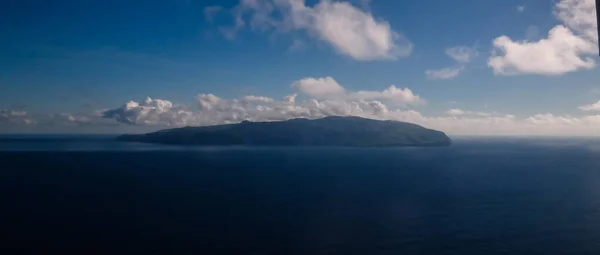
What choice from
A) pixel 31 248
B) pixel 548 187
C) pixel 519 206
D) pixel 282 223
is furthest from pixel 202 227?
pixel 548 187

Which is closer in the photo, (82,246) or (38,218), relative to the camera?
(82,246)

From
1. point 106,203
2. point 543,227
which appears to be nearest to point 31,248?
point 106,203

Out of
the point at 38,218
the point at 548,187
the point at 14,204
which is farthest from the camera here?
the point at 548,187

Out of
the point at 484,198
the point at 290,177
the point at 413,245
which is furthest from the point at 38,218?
the point at 484,198

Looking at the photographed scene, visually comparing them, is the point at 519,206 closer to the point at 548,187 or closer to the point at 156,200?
the point at 548,187

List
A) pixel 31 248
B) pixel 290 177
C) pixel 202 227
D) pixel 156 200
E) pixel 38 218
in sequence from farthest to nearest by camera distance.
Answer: pixel 290 177, pixel 156 200, pixel 38 218, pixel 202 227, pixel 31 248

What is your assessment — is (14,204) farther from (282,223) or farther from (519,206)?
(519,206)

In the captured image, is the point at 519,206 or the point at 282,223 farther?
the point at 519,206

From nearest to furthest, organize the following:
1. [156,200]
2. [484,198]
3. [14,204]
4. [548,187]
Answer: [14,204] < [156,200] < [484,198] < [548,187]

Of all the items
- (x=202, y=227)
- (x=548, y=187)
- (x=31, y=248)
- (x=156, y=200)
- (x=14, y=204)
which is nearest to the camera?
(x=31, y=248)
